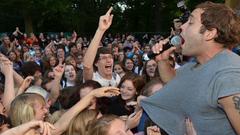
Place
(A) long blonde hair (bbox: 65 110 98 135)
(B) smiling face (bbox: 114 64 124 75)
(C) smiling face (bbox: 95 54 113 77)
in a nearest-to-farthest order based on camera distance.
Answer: (A) long blonde hair (bbox: 65 110 98 135) → (C) smiling face (bbox: 95 54 113 77) → (B) smiling face (bbox: 114 64 124 75)

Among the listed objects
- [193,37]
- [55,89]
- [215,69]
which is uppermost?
[193,37]

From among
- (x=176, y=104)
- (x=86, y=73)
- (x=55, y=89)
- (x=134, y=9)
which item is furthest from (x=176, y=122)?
(x=134, y=9)

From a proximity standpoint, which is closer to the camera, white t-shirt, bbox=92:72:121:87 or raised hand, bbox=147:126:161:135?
raised hand, bbox=147:126:161:135

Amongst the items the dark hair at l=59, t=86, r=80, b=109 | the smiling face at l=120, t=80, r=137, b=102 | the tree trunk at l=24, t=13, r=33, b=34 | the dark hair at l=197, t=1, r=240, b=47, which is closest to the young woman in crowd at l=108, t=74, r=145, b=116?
the smiling face at l=120, t=80, r=137, b=102

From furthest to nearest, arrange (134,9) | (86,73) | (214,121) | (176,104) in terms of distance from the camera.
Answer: (134,9)
(86,73)
(176,104)
(214,121)

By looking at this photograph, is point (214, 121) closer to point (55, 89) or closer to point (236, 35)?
point (236, 35)

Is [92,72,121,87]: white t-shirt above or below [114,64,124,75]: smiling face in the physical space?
above

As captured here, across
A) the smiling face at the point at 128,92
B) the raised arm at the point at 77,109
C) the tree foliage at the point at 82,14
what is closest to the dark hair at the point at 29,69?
the smiling face at the point at 128,92

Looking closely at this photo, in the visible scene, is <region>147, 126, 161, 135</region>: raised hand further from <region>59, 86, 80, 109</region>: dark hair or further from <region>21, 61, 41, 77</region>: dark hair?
<region>21, 61, 41, 77</region>: dark hair

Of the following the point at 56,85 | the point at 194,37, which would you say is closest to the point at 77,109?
the point at 194,37

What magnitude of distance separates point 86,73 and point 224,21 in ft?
9.70

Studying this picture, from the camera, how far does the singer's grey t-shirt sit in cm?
256

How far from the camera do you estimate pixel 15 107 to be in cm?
391

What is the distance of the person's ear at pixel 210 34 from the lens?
271cm
